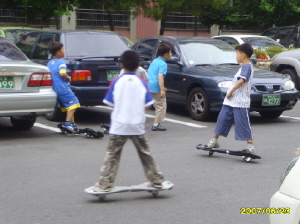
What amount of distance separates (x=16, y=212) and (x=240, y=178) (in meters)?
2.58

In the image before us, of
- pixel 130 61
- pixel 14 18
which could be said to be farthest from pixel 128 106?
pixel 14 18

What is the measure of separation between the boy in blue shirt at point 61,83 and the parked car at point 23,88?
0.21m

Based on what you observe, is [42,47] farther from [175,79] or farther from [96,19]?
[96,19]

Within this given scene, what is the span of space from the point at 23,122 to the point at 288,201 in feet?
22.7

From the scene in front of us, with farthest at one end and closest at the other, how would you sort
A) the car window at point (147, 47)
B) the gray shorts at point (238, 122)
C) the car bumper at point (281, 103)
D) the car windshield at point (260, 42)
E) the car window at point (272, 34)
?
the car window at point (272, 34) → the car windshield at point (260, 42) → the car window at point (147, 47) → the car bumper at point (281, 103) → the gray shorts at point (238, 122)

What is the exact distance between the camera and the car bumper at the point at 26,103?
329 inches

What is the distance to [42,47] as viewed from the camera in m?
11.1

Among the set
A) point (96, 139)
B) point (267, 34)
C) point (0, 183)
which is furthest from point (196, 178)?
point (267, 34)

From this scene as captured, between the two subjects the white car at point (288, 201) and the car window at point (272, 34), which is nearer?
the white car at point (288, 201)

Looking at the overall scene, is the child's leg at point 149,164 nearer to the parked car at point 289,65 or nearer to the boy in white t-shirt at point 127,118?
the boy in white t-shirt at point 127,118

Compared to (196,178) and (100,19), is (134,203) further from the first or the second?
(100,19)

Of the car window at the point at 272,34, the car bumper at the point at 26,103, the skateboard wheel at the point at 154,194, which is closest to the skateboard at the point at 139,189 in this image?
the skateboard wheel at the point at 154,194

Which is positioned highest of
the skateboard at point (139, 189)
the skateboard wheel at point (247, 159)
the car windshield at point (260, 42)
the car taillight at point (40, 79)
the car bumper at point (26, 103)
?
the car taillight at point (40, 79)

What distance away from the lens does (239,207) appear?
17.9 ft
